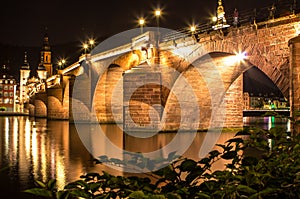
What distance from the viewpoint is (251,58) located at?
65.3ft

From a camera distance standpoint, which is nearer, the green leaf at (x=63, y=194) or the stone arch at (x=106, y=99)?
the green leaf at (x=63, y=194)

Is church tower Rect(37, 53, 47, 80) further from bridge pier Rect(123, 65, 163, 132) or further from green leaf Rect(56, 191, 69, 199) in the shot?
green leaf Rect(56, 191, 69, 199)

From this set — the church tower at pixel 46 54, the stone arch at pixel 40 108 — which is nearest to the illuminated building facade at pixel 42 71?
the church tower at pixel 46 54

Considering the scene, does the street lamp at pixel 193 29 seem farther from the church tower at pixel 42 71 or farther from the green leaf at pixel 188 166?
the church tower at pixel 42 71

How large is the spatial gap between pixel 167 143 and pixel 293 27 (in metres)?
7.86

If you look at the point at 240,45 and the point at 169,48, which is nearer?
the point at 240,45

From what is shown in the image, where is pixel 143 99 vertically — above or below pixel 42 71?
below

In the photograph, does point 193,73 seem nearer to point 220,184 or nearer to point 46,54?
point 220,184

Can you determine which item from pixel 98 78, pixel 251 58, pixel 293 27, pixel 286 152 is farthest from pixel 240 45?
pixel 98 78

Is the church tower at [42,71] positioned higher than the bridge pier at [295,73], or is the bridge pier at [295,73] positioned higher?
the church tower at [42,71]

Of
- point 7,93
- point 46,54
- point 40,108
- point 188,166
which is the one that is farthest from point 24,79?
point 188,166

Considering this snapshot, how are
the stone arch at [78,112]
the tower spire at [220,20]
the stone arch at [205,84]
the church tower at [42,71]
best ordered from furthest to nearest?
the church tower at [42,71]
the stone arch at [78,112]
the stone arch at [205,84]
the tower spire at [220,20]

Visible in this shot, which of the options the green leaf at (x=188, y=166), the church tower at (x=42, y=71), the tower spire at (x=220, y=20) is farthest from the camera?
the church tower at (x=42, y=71)

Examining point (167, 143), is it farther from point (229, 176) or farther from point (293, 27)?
point (229, 176)
